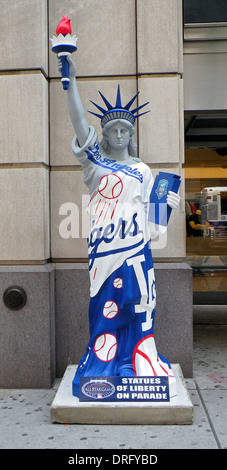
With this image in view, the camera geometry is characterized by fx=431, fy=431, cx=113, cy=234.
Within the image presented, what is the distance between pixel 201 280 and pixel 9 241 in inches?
244

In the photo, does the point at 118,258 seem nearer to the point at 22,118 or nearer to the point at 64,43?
the point at 64,43

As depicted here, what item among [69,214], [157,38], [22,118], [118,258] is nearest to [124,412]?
[118,258]

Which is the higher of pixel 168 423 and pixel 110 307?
pixel 110 307

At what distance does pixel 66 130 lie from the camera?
195 inches

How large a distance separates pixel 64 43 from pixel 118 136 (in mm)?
891

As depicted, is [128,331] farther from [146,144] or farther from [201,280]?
[201,280]

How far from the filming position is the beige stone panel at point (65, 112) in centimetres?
490

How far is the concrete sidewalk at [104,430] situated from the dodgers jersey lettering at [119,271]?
1.38 feet

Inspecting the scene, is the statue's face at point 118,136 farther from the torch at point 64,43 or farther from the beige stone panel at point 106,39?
the beige stone panel at point 106,39

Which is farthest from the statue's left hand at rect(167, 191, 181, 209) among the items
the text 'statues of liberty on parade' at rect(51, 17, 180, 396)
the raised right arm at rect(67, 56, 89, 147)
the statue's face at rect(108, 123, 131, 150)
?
the raised right arm at rect(67, 56, 89, 147)

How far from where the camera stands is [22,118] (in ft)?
15.6

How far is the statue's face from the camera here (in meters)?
3.86
